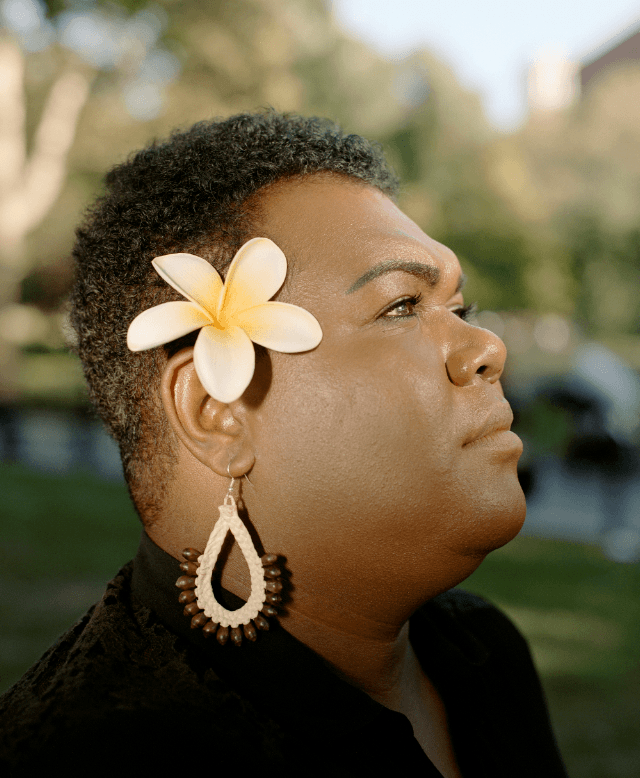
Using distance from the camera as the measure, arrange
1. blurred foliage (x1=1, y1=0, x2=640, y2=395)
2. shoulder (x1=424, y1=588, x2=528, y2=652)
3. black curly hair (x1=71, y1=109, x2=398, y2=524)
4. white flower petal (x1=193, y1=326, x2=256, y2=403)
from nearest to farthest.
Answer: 1. white flower petal (x1=193, y1=326, x2=256, y2=403)
2. black curly hair (x1=71, y1=109, x2=398, y2=524)
3. shoulder (x1=424, y1=588, x2=528, y2=652)
4. blurred foliage (x1=1, y1=0, x2=640, y2=395)

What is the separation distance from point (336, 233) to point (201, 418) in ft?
1.83

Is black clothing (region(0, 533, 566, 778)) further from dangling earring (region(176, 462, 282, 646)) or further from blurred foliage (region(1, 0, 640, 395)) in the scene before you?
blurred foliage (region(1, 0, 640, 395))

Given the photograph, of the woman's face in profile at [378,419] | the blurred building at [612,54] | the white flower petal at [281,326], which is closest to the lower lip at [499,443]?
the woman's face in profile at [378,419]

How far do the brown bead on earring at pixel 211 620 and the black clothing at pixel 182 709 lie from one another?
0.13 feet

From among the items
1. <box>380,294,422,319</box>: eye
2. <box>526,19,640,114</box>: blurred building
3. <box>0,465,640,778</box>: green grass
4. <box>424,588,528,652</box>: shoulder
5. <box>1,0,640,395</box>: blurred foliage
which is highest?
<box>526,19,640,114</box>: blurred building

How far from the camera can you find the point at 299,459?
5.34 feet

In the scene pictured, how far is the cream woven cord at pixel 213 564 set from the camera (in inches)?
64.2

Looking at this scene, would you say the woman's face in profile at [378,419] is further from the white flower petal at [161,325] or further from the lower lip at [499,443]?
the white flower petal at [161,325]

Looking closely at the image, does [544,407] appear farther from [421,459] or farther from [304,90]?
[421,459]

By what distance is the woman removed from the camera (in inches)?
61.8

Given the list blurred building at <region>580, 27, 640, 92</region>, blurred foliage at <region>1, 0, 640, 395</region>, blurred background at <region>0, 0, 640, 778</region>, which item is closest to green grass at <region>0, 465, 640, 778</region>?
blurred background at <region>0, 0, 640, 778</region>

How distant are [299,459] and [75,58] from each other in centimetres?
1376

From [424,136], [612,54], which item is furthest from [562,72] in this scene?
[424,136]

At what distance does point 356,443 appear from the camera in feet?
5.25
